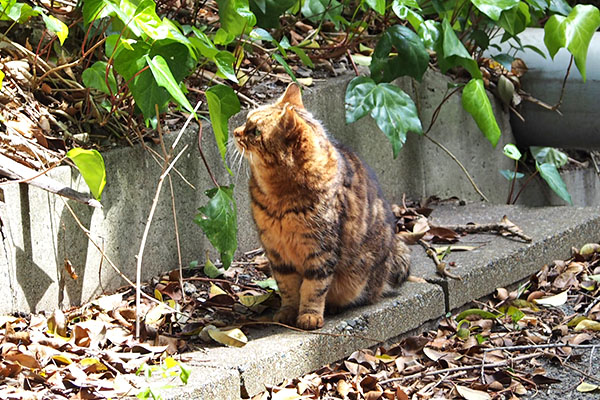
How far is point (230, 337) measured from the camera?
11.8 feet

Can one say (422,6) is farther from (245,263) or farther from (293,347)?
(293,347)

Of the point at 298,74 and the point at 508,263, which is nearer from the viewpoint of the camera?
the point at 508,263

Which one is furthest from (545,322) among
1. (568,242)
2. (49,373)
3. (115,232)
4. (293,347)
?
(49,373)

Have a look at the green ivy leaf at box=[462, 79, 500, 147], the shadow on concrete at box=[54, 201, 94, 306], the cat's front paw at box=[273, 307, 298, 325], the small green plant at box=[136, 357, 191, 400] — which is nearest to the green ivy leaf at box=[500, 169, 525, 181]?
the green ivy leaf at box=[462, 79, 500, 147]

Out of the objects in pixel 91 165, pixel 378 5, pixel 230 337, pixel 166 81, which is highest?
pixel 378 5

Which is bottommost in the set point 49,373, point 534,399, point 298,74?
point 534,399

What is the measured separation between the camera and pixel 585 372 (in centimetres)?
366

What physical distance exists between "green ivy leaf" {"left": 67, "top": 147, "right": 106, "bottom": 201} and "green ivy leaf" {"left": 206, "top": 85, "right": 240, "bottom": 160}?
49cm

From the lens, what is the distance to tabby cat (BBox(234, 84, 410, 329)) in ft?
12.3

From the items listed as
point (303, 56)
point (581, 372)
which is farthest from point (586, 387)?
point (303, 56)

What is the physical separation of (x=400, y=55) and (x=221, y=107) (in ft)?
5.27

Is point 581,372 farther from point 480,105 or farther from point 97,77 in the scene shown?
point 97,77

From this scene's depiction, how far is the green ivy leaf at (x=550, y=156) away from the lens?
6266 millimetres

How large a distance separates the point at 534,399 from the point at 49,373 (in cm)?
189
